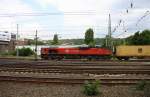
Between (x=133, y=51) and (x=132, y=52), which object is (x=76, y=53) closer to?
(x=132, y=52)

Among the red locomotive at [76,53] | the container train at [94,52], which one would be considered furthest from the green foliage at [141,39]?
the red locomotive at [76,53]

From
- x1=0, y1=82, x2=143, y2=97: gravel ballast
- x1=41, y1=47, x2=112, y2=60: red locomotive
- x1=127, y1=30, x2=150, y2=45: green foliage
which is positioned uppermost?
x1=127, y1=30, x2=150, y2=45: green foliage

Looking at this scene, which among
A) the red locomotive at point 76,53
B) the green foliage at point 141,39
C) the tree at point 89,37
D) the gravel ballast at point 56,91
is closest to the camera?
the gravel ballast at point 56,91

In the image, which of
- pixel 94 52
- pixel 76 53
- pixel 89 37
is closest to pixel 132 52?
pixel 94 52

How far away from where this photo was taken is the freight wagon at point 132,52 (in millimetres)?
55034

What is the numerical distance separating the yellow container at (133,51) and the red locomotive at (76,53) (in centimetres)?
235

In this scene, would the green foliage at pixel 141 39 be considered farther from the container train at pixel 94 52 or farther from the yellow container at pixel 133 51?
the container train at pixel 94 52

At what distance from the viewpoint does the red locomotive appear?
53.2 metres

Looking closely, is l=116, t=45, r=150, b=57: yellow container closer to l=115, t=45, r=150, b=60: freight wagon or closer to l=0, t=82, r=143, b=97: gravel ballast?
l=115, t=45, r=150, b=60: freight wagon

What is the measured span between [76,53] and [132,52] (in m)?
9.67

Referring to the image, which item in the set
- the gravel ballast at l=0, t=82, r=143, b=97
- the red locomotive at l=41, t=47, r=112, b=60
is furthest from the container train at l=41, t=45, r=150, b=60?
the gravel ballast at l=0, t=82, r=143, b=97

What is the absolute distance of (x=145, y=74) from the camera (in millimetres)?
21812

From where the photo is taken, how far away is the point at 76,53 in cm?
5450

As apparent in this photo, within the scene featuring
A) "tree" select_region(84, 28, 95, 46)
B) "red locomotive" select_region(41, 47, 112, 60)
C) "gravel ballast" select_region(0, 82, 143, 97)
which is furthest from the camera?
"tree" select_region(84, 28, 95, 46)
